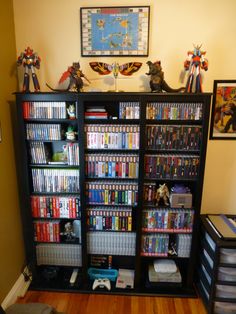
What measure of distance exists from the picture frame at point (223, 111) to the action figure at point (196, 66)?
9.6 inches

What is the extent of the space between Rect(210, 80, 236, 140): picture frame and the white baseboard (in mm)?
2138

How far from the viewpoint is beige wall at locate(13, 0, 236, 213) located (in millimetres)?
1796

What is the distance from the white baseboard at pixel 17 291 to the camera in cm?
177

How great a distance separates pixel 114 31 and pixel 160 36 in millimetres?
390

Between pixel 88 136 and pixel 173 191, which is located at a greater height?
pixel 88 136

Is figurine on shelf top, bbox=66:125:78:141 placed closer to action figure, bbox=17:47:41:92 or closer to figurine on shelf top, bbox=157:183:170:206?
action figure, bbox=17:47:41:92

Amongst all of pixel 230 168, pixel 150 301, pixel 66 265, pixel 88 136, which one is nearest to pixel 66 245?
pixel 66 265

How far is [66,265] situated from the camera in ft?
6.60

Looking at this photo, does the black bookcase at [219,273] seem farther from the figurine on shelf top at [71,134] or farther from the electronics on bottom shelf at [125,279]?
the figurine on shelf top at [71,134]

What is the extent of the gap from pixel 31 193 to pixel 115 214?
75cm

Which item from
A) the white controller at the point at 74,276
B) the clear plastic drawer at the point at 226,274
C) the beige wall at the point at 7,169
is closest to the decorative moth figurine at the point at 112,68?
the beige wall at the point at 7,169

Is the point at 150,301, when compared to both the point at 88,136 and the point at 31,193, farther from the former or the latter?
the point at 88,136

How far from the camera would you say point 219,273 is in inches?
65.3

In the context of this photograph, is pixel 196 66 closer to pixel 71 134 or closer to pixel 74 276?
pixel 71 134
